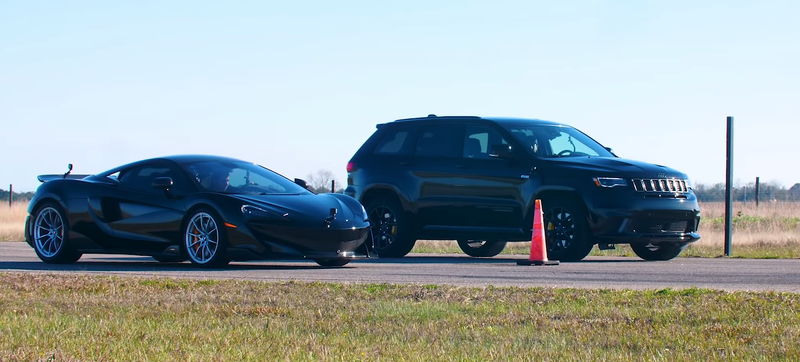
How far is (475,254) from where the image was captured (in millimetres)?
16297

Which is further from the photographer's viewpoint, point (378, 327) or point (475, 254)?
point (475, 254)

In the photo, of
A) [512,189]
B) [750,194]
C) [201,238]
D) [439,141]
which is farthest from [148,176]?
[750,194]

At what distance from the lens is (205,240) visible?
1183 centimetres

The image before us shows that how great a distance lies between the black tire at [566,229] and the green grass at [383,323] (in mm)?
4839

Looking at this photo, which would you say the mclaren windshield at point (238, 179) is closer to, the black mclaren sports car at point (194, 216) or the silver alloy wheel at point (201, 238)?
the black mclaren sports car at point (194, 216)

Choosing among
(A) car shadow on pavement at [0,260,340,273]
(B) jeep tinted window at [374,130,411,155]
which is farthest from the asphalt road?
(B) jeep tinted window at [374,130,411,155]

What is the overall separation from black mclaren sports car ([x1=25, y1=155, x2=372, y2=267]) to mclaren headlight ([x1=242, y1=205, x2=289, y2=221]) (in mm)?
11

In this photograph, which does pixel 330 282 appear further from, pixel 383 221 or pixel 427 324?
pixel 383 221

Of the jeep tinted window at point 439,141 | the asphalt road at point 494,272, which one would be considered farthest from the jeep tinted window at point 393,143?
the asphalt road at point 494,272

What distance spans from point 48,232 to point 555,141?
6462 mm

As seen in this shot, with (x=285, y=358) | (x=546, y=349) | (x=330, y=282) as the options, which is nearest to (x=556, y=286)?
(x=330, y=282)

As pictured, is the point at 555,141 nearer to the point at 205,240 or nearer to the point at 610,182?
the point at 610,182

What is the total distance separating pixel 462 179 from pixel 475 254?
2.41 metres

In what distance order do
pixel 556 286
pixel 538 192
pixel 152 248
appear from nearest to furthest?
pixel 556 286
pixel 152 248
pixel 538 192
